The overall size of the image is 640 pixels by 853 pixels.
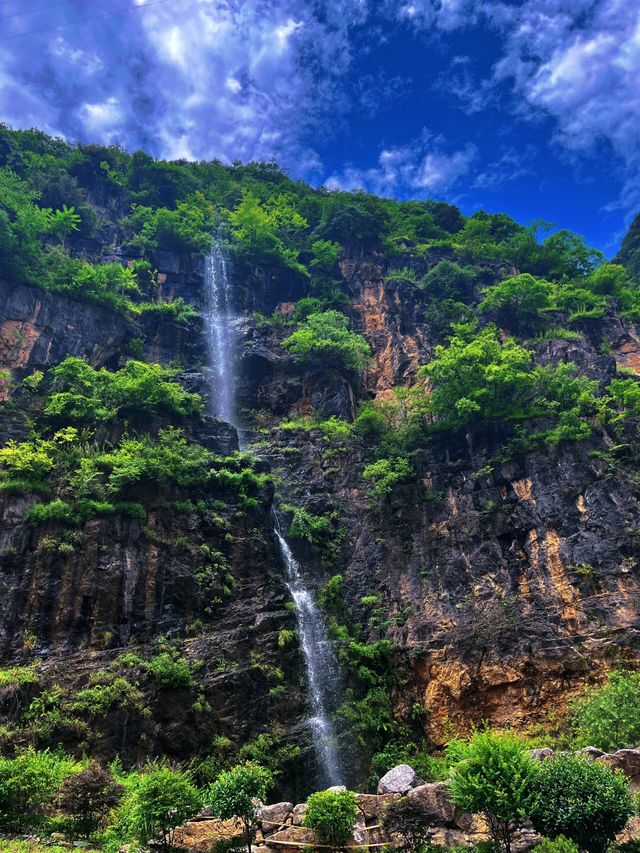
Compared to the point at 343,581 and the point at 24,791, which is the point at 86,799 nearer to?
the point at 24,791

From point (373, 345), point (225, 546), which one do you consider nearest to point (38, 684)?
point (225, 546)

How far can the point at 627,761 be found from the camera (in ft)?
45.4

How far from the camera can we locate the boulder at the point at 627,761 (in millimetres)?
13711

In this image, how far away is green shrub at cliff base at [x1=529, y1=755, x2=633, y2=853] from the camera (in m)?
10.8

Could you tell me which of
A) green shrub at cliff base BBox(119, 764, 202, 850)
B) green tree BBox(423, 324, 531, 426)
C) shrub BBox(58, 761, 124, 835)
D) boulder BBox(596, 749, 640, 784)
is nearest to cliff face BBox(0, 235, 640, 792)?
green tree BBox(423, 324, 531, 426)

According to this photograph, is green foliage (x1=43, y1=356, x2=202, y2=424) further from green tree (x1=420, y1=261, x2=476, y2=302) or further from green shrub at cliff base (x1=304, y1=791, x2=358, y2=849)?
green tree (x1=420, y1=261, x2=476, y2=302)

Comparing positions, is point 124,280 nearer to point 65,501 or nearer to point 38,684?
point 65,501

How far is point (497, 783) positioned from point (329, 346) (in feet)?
78.8

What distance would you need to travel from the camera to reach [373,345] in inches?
1441

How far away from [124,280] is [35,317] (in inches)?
218

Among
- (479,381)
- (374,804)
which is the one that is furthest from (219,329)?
(374,804)

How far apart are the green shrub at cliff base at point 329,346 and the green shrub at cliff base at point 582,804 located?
78.9ft

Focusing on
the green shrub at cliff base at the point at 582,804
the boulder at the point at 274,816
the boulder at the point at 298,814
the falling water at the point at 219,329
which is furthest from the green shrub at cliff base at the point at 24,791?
the falling water at the point at 219,329

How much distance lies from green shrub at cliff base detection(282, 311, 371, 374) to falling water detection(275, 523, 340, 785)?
11915 mm
